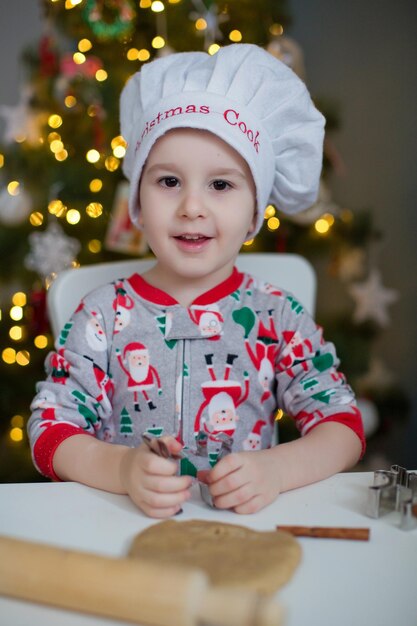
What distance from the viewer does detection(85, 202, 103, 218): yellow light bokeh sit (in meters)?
2.14

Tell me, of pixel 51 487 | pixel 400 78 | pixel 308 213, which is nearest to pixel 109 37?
pixel 308 213

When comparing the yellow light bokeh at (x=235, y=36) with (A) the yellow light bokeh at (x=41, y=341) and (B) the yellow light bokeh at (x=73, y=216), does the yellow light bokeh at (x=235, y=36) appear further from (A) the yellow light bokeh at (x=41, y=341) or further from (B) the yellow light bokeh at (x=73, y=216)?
(A) the yellow light bokeh at (x=41, y=341)

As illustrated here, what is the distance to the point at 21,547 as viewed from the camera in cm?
57

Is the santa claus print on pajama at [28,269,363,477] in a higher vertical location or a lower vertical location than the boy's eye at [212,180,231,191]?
lower

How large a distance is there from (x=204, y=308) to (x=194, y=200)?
191 millimetres

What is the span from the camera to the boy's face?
100 cm

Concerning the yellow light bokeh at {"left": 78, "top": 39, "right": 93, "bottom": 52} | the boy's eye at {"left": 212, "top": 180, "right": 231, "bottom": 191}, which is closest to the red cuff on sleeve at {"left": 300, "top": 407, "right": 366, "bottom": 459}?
the boy's eye at {"left": 212, "top": 180, "right": 231, "bottom": 191}

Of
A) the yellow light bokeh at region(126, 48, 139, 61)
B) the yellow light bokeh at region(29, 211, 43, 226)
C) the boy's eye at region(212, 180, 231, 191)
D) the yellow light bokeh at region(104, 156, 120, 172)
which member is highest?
the yellow light bokeh at region(126, 48, 139, 61)

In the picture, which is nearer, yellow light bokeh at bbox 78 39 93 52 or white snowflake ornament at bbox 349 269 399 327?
yellow light bokeh at bbox 78 39 93 52

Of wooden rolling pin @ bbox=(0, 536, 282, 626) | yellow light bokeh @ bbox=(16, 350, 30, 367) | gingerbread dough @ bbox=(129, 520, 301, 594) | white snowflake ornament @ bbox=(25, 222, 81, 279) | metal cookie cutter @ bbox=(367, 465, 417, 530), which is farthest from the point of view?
yellow light bokeh @ bbox=(16, 350, 30, 367)

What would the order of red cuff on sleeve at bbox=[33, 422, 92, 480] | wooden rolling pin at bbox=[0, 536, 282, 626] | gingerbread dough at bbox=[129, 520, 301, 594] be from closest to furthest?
wooden rolling pin at bbox=[0, 536, 282, 626], gingerbread dough at bbox=[129, 520, 301, 594], red cuff on sleeve at bbox=[33, 422, 92, 480]

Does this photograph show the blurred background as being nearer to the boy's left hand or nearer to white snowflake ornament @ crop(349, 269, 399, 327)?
white snowflake ornament @ crop(349, 269, 399, 327)

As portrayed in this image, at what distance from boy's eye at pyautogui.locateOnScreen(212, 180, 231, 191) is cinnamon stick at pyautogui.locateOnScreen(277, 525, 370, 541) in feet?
1.69

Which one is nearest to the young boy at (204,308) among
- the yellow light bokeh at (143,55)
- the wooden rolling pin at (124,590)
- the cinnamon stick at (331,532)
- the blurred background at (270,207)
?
the cinnamon stick at (331,532)
